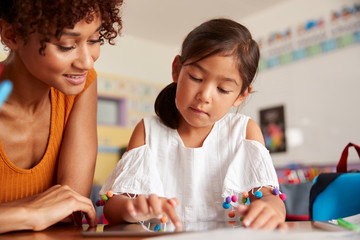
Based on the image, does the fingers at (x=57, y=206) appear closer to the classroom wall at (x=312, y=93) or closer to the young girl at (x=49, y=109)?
the young girl at (x=49, y=109)

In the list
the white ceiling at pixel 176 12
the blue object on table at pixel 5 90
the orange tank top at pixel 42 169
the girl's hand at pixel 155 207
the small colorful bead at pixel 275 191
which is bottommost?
the small colorful bead at pixel 275 191

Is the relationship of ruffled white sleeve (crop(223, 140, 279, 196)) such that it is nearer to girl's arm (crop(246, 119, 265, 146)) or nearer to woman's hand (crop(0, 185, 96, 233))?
girl's arm (crop(246, 119, 265, 146))

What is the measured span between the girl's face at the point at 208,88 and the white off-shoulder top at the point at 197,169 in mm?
98

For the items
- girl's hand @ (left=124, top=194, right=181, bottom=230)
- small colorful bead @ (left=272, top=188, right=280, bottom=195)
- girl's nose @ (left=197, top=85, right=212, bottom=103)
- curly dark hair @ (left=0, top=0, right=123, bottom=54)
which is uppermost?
curly dark hair @ (left=0, top=0, right=123, bottom=54)

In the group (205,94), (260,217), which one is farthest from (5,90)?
(260,217)

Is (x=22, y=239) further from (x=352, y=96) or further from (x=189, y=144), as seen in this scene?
(x=352, y=96)

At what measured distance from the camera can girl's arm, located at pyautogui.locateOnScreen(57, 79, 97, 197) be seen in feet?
3.14

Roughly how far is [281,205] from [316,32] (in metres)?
3.51

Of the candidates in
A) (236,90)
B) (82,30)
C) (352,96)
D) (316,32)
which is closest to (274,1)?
(316,32)

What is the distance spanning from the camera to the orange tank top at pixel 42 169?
904 mm

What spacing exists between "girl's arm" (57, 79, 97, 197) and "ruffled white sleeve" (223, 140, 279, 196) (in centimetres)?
35

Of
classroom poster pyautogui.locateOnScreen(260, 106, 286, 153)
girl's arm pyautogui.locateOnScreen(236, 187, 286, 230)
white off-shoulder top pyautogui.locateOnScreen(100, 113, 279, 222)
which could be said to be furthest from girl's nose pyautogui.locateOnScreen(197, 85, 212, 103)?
classroom poster pyautogui.locateOnScreen(260, 106, 286, 153)

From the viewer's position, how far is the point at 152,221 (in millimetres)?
855

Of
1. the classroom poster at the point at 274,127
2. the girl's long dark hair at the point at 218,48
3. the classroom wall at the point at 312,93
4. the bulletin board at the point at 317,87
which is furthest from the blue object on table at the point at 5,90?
the classroom poster at the point at 274,127
